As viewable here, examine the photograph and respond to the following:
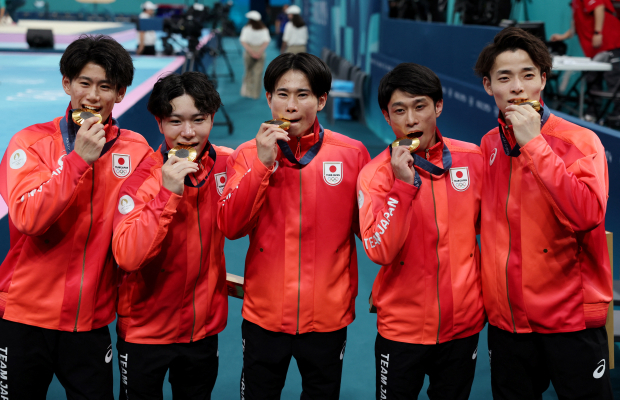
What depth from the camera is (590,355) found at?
2307mm

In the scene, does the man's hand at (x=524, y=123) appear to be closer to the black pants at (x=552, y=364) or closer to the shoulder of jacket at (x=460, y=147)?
the shoulder of jacket at (x=460, y=147)

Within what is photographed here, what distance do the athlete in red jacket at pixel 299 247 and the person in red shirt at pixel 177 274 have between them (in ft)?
0.50

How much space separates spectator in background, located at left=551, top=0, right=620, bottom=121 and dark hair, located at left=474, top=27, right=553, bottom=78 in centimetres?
492

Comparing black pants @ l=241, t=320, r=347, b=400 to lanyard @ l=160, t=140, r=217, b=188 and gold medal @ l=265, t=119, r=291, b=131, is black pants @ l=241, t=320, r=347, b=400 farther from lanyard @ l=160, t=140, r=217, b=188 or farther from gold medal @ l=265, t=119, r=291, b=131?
gold medal @ l=265, t=119, r=291, b=131

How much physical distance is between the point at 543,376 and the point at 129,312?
1761 mm

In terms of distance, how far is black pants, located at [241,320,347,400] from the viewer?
2.44m

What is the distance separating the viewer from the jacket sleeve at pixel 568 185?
82.4 inches

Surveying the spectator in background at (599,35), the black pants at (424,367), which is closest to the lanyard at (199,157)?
the black pants at (424,367)

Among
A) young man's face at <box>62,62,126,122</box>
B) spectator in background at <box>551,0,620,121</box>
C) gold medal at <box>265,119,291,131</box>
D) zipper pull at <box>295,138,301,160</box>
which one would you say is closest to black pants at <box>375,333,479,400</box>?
zipper pull at <box>295,138,301,160</box>

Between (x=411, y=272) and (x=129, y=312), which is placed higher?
(x=411, y=272)

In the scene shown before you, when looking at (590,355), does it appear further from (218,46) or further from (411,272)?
(218,46)

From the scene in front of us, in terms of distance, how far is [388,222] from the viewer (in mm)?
2199

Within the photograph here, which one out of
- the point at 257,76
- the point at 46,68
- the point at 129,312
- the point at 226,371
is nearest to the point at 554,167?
the point at 129,312

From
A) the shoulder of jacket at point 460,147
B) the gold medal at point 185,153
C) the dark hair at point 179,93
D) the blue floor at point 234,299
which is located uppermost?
the dark hair at point 179,93
